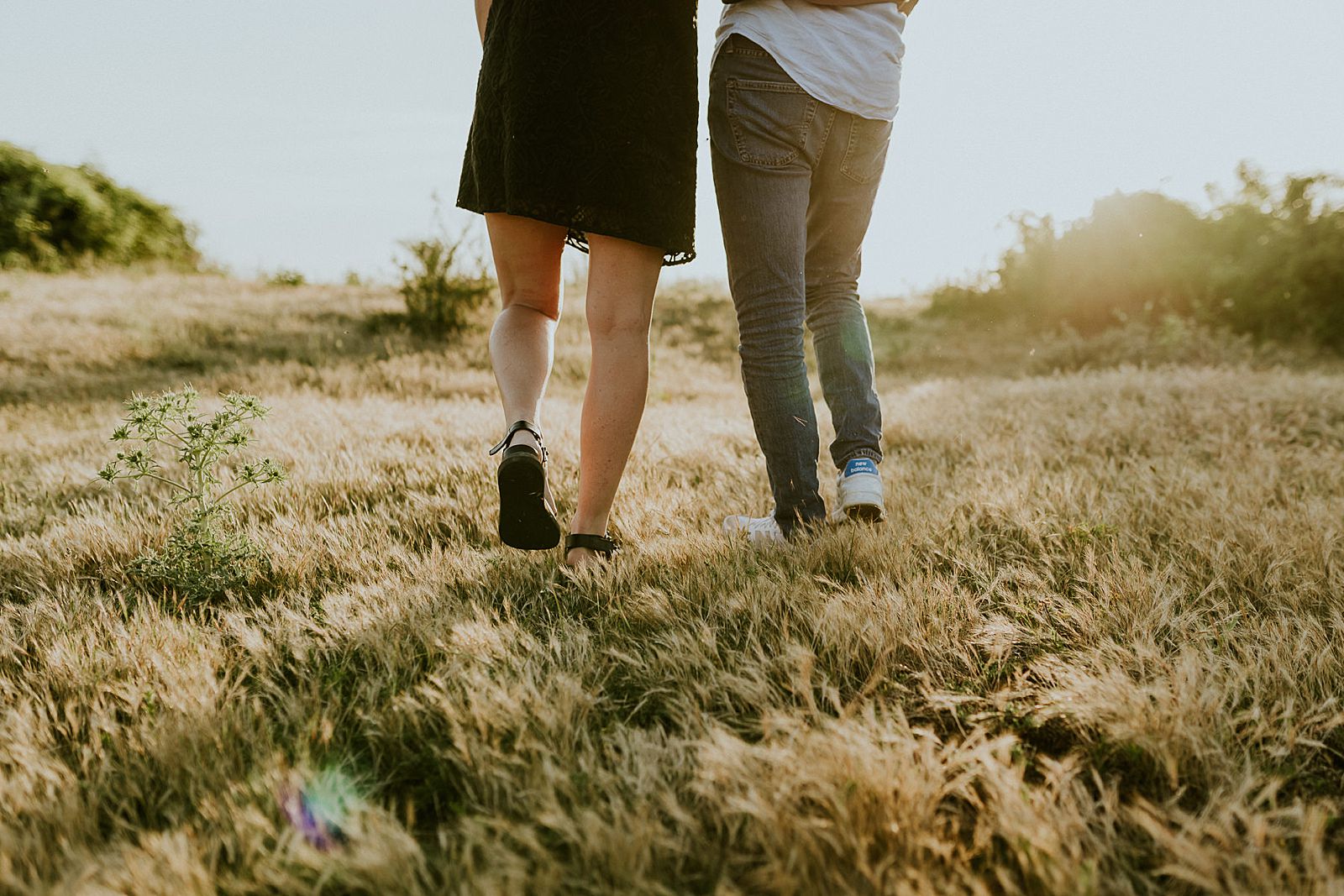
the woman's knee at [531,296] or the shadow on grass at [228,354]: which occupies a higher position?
the woman's knee at [531,296]

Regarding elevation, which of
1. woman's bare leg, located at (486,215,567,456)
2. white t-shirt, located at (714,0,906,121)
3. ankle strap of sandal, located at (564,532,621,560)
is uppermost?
white t-shirt, located at (714,0,906,121)

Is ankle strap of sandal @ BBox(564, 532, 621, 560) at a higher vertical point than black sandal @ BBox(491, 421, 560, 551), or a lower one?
lower

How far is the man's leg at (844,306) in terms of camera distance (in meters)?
2.26

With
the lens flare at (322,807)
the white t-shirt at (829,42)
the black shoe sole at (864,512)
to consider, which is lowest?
the lens flare at (322,807)

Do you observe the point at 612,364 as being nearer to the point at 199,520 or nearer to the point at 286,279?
the point at 199,520

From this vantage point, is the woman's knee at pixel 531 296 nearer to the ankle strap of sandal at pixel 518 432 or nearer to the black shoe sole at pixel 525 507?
the ankle strap of sandal at pixel 518 432

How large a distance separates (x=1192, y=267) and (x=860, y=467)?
9.73 m

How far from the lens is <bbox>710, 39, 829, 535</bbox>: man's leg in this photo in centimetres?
199

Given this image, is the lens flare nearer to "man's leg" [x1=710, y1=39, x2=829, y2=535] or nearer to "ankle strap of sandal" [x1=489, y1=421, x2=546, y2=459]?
"ankle strap of sandal" [x1=489, y1=421, x2=546, y2=459]

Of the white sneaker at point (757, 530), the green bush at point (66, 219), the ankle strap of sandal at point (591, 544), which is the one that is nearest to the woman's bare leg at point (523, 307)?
the ankle strap of sandal at point (591, 544)

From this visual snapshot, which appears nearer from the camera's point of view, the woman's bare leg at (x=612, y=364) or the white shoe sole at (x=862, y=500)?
the woman's bare leg at (x=612, y=364)

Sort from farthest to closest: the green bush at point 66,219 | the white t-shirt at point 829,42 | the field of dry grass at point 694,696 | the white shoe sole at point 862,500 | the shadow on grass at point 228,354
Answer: the green bush at point 66,219, the shadow on grass at point 228,354, the white shoe sole at point 862,500, the white t-shirt at point 829,42, the field of dry grass at point 694,696

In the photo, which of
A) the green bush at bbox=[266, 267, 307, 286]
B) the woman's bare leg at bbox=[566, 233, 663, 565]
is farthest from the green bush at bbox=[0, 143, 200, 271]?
the woman's bare leg at bbox=[566, 233, 663, 565]

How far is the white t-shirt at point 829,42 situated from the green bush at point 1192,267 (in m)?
8.84
